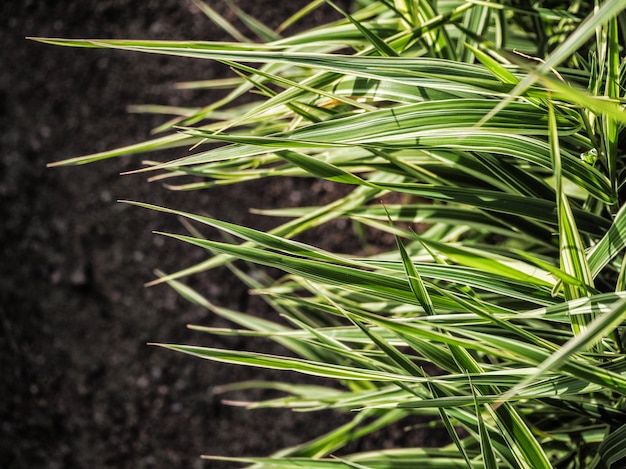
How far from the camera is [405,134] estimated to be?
19.5 inches

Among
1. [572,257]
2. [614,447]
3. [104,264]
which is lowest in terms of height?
[104,264]

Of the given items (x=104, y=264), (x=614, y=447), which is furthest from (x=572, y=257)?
(x=104, y=264)

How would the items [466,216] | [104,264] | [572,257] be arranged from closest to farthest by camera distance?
[572,257], [466,216], [104,264]

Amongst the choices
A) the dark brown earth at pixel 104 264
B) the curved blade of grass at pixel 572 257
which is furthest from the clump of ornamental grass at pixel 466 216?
the dark brown earth at pixel 104 264

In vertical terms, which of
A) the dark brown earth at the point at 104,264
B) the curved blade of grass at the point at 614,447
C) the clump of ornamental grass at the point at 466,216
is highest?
the clump of ornamental grass at the point at 466,216

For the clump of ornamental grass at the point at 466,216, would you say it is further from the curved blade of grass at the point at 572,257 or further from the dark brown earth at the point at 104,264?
the dark brown earth at the point at 104,264

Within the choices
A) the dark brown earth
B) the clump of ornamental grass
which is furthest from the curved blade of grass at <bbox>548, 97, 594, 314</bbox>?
the dark brown earth

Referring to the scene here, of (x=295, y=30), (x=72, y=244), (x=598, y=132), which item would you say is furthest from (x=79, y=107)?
(x=598, y=132)

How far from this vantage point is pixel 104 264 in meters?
1.38

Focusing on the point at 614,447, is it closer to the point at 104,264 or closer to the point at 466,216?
the point at 466,216

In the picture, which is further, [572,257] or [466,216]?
[466,216]

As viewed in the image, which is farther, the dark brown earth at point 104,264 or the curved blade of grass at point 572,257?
the dark brown earth at point 104,264

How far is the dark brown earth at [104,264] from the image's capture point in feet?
4.32

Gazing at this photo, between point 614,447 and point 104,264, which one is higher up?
point 614,447
